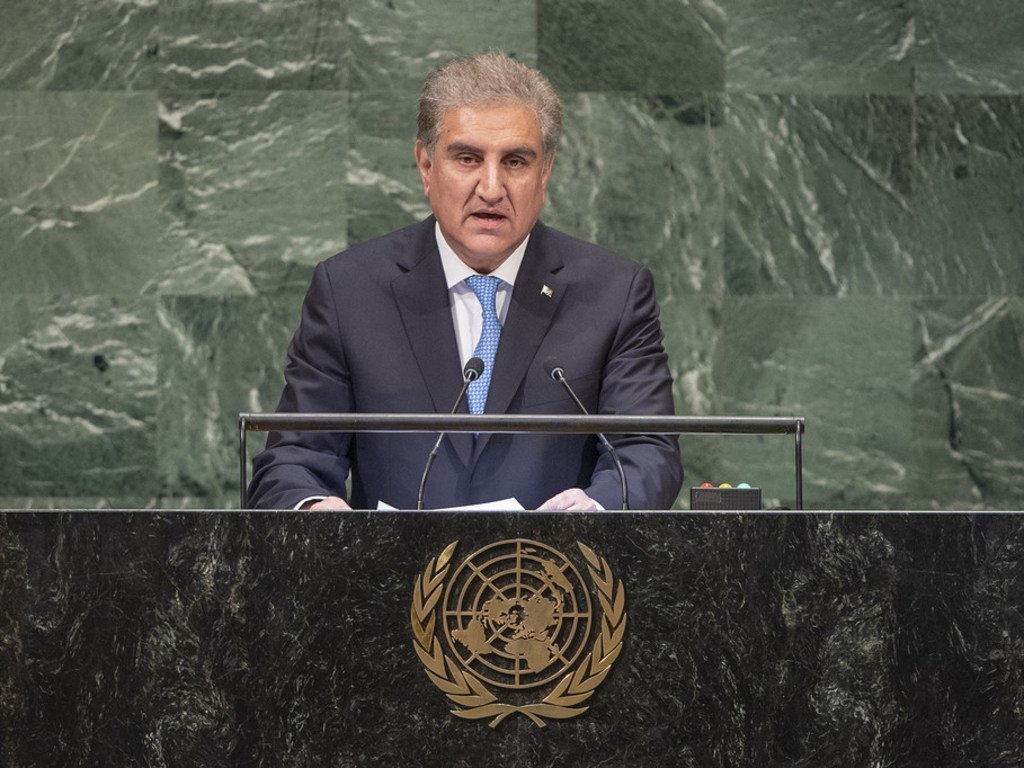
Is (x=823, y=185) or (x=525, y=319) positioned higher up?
(x=823, y=185)

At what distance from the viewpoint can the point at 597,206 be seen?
17.7 ft

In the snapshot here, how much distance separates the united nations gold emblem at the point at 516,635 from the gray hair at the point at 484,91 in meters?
1.46

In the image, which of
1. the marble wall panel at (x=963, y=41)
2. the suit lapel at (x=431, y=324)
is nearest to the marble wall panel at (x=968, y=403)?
the marble wall panel at (x=963, y=41)

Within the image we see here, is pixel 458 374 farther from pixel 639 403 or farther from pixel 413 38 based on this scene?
pixel 413 38

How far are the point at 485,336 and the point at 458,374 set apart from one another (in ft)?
0.39

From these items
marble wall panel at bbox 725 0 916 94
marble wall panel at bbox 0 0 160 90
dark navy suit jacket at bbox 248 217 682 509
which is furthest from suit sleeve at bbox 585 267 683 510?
marble wall panel at bbox 0 0 160 90

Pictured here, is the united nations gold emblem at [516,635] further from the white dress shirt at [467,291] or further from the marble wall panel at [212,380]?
the marble wall panel at [212,380]

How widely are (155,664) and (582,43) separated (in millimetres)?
3517

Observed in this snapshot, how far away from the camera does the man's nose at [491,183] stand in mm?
3447

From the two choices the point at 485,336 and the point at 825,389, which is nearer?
the point at 485,336

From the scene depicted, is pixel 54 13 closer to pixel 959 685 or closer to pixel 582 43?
pixel 582 43

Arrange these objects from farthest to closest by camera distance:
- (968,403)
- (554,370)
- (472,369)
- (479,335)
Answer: (968,403)
(479,335)
(554,370)
(472,369)

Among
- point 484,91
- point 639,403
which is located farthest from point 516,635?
point 484,91

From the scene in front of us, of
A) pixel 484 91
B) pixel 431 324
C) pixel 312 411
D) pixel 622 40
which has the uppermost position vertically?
pixel 622 40
